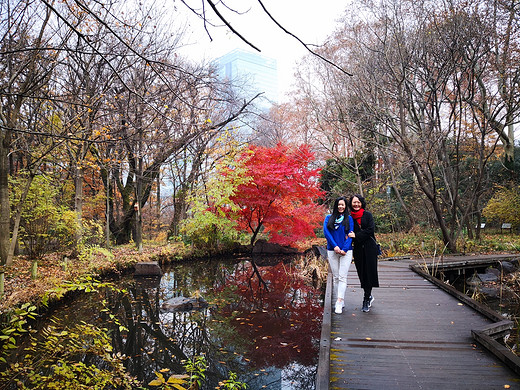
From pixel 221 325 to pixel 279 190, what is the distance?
7.15m

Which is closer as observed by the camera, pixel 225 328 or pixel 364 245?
pixel 364 245

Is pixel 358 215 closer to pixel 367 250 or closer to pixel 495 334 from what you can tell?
pixel 367 250

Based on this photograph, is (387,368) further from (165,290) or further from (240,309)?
(165,290)

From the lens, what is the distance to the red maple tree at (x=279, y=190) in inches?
485

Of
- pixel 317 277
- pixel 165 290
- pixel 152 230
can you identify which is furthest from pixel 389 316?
pixel 152 230

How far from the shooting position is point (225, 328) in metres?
6.05

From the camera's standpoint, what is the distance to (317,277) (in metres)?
9.51

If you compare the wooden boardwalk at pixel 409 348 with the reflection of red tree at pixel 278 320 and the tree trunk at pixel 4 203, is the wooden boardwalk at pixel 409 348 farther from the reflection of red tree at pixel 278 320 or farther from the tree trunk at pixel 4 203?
the tree trunk at pixel 4 203

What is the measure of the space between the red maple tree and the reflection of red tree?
11.3 feet

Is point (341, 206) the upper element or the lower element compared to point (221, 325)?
upper

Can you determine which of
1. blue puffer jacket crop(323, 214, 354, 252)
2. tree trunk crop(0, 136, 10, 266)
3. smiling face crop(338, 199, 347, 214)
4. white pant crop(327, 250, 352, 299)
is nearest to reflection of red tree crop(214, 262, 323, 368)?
white pant crop(327, 250, 352, 299)

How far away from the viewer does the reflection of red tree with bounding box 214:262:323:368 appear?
5023 millimetres

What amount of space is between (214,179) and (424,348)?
9.97 meters

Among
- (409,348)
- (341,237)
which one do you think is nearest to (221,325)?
(341,237)
